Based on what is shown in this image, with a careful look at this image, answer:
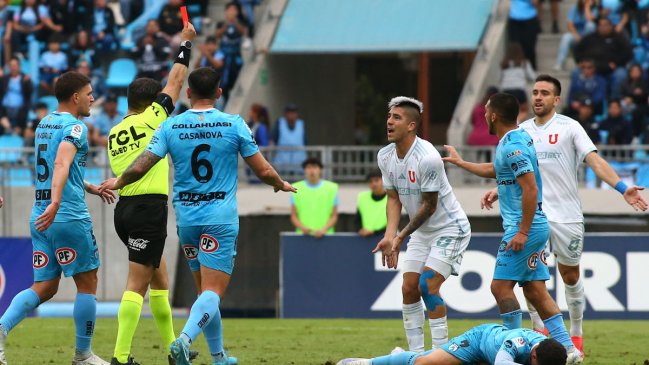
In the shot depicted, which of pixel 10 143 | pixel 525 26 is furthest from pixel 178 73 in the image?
pixel 10 143

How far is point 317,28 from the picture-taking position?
89.5 feet

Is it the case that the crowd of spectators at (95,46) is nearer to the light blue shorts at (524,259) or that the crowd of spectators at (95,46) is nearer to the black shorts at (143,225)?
the black shorts at (143,225)

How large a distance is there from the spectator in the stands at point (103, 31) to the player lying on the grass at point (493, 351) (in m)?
18.5

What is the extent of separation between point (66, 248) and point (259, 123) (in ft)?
45.0

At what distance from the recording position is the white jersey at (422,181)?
11.3 metres

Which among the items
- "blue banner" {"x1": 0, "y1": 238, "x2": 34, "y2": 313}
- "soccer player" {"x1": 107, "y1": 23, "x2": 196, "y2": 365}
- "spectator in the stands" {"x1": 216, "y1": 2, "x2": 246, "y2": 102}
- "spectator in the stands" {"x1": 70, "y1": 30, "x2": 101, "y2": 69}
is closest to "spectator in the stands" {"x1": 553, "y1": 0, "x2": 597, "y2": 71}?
"spectator in the stands" {"x1": 216, "y1": 2, "x2": 246, "y2": 102}

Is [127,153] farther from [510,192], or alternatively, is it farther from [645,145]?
[645,145]

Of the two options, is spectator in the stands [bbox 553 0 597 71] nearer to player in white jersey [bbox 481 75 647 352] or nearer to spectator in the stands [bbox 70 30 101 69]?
spectator in the stands [bbox 70 30 101 69]

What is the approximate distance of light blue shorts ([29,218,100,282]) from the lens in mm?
10938

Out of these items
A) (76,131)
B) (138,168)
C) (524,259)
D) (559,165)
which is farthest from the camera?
(559,165)

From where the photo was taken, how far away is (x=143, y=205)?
1105cm

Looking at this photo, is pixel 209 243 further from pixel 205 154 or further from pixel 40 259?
pixel 40 259

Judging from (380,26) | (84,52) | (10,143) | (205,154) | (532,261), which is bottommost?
(532,261)

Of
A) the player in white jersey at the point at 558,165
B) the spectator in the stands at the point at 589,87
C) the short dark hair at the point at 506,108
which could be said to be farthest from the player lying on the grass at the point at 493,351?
the spectator in the stands at the point at 589,87
